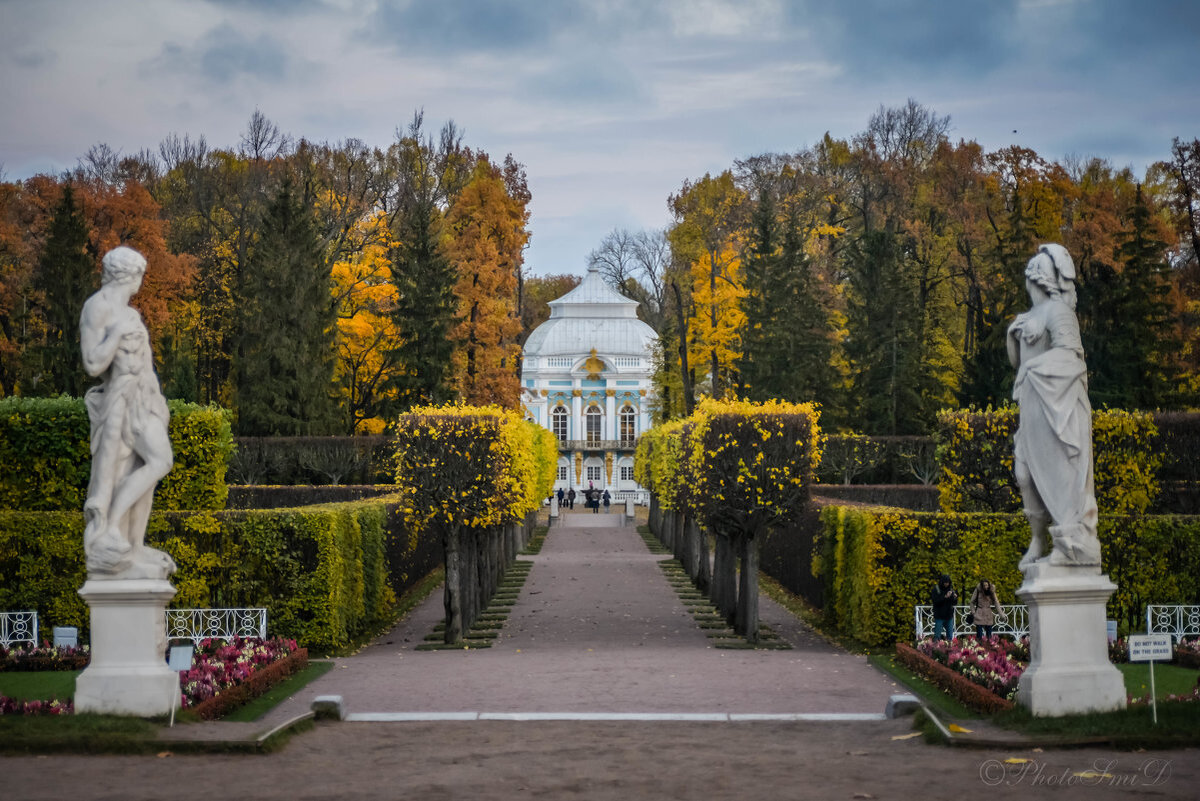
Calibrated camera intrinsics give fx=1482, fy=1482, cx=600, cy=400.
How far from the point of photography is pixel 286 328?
46.8 m

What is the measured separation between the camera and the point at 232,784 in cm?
1014

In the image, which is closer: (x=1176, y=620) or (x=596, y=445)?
(x=1176, y=620)

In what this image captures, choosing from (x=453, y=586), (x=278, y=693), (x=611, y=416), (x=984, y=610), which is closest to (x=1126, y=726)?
(x=984, y=610)

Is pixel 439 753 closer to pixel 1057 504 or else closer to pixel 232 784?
pixel 232 784

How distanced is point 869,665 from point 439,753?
8.86 metres

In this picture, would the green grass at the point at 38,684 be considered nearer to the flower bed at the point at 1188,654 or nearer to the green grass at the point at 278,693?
the green grass at the point at 278,693

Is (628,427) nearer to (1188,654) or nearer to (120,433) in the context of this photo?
(1188,654)

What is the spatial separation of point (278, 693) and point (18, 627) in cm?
649

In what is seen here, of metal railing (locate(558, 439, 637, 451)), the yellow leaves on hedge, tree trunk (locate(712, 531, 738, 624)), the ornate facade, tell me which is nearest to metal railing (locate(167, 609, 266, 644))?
the yellow leaves on hedge

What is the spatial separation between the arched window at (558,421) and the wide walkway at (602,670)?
6249cm

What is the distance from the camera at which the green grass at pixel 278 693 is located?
1381 cm

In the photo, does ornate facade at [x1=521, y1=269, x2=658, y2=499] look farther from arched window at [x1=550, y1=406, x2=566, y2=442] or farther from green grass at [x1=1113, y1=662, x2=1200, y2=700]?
green grass at [x1=1113, y1=662, x2=1200, y2=700]

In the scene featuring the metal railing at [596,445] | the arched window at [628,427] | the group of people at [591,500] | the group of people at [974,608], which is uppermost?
the arched window at [628,427]

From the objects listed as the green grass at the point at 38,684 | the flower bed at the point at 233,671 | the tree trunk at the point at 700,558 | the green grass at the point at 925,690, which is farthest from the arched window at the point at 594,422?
the green grass at the point at 38,684
